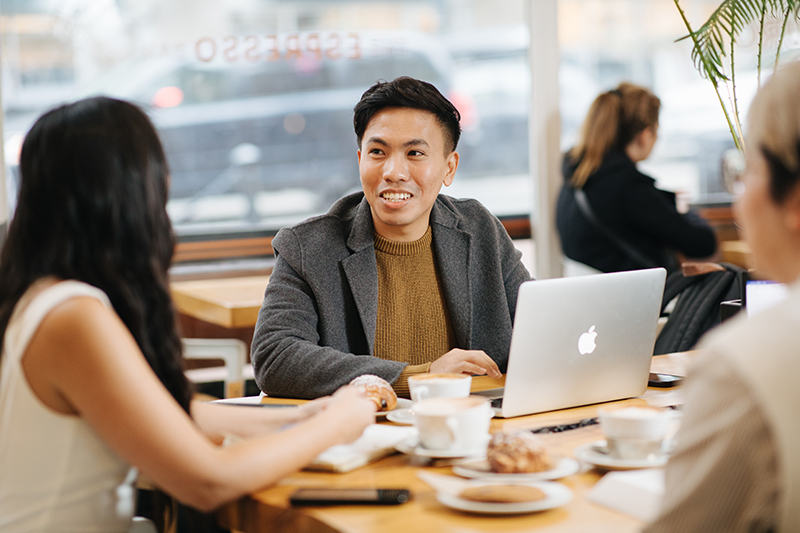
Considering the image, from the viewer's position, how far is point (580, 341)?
1.44 m

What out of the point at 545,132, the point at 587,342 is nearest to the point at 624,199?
the point at 545,132

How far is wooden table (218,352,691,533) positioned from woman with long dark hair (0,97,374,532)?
50 millimetres

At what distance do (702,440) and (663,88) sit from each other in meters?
3.92

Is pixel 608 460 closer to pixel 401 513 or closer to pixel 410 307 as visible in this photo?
pixel 401 513

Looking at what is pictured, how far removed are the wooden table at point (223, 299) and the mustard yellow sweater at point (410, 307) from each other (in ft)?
2.98

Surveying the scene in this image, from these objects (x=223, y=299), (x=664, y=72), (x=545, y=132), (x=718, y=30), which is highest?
(x=664, y=72)

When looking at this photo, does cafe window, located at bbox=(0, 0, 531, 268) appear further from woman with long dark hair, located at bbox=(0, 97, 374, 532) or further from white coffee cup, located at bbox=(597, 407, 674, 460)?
white coffee cup, located at bbox=(597, 407, 674, 460)

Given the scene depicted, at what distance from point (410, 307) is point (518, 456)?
0.89 metres

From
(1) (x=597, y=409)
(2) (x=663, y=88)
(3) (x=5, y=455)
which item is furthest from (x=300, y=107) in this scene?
(3) (x=5, y=455)

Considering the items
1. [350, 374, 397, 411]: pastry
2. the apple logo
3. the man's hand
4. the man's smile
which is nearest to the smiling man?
the man's smile

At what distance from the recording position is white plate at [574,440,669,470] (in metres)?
1.12

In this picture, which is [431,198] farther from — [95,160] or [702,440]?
[702,440]

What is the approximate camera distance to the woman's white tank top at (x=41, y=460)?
42.6 inches

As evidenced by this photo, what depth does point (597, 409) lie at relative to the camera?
150cm
